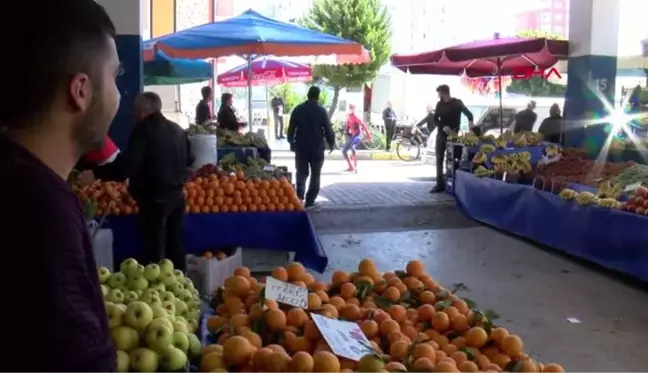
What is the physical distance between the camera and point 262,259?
20.0 feet

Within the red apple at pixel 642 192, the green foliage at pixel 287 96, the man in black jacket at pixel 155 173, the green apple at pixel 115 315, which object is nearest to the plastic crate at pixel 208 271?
the man in black jacket at pixel 155 173

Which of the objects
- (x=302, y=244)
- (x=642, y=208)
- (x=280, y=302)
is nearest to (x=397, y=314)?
(x=280, y=302)

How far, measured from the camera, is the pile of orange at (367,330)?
2117 millimetres

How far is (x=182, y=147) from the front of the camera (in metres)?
5.09

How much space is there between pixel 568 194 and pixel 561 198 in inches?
4.6

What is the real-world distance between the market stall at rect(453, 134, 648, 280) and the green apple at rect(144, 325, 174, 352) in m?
4.96

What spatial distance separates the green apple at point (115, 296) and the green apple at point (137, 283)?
157 millimetres

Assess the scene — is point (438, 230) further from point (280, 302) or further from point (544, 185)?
point (280, 302)

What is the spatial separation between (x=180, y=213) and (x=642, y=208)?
395cm

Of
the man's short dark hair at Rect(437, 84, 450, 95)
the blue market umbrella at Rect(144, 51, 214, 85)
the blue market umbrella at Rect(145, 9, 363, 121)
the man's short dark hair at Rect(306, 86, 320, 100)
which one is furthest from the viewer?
the blue market umbrella at Rect(144, 51, 214, 85)

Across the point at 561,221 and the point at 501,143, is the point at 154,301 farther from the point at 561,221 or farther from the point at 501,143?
the point at 501,143

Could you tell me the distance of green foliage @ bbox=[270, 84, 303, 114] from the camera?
1073 inches

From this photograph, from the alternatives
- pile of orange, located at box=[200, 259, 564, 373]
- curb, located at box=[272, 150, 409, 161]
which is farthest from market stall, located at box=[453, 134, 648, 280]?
curb, located at box=[272, 150, 409, 161]

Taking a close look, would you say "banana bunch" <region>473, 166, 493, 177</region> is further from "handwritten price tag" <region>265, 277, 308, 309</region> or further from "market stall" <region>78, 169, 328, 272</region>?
"handwritten price tag" <region>265, 277, 308, 309</region>
